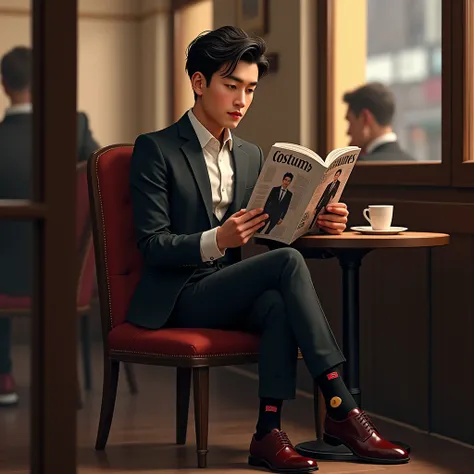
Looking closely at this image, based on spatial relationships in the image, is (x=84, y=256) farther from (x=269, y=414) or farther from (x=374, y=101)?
(x=269, y=414)

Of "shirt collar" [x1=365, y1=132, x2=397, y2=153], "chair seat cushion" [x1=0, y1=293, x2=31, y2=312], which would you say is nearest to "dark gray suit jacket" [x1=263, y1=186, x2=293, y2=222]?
"shirt collar" [x1=365, y1=132, x2=397, y2=153]

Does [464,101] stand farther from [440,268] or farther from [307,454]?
[307,454]

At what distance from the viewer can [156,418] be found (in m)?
3.66

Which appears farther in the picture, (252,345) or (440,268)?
(440,268)

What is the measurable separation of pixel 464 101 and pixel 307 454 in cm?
114

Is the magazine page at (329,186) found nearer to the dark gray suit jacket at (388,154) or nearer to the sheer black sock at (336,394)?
the sheer black sock at (336,394)

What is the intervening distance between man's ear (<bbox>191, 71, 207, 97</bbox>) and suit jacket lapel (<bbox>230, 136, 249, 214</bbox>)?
0.19m

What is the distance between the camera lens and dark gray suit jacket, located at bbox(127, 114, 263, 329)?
293cm

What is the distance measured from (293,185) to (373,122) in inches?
49.5

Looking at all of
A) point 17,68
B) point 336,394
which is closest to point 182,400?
point 336,394

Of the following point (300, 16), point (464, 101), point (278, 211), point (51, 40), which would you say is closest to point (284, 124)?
point (300, 16)

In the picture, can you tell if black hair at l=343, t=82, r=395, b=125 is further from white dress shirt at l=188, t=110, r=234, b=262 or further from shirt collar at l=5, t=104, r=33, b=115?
shirt collar at l=5, t=104, r=33, b=115

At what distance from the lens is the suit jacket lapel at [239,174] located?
10.0 feet

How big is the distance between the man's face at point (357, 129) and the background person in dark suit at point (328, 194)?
107cm
